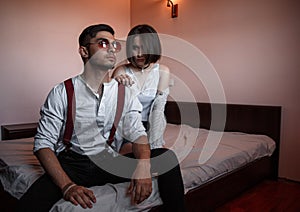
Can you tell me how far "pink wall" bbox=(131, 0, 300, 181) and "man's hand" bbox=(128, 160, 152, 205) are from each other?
1.89m

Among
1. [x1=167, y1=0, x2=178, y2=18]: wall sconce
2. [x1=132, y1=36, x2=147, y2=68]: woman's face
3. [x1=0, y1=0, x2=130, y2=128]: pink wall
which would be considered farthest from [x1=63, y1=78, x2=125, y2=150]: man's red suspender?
[x1=167, y1=0, x2=178, y2=18]: wall sconce

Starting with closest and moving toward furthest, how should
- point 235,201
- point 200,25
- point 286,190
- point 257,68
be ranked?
point 235,201 → point 286,190 → point 257,68 → point 200,25

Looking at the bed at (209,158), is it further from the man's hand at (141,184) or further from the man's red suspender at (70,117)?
the man's red suspender at (70,117)

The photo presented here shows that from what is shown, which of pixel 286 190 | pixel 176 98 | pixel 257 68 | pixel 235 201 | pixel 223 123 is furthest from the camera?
pixel 176 98

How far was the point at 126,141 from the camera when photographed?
4.56 ft

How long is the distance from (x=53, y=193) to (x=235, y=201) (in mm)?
1495

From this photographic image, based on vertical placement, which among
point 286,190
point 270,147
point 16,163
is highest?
point 16,163

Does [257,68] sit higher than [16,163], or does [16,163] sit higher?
[257,68]

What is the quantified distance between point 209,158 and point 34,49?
2369 mm

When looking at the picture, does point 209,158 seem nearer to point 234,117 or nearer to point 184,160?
point 184,160

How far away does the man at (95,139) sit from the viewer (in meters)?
1.15

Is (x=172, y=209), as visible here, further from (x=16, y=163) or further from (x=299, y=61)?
(x=299, y=61)

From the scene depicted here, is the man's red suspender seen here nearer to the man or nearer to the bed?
the man

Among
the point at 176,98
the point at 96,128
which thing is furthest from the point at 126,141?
the point at 176,98
